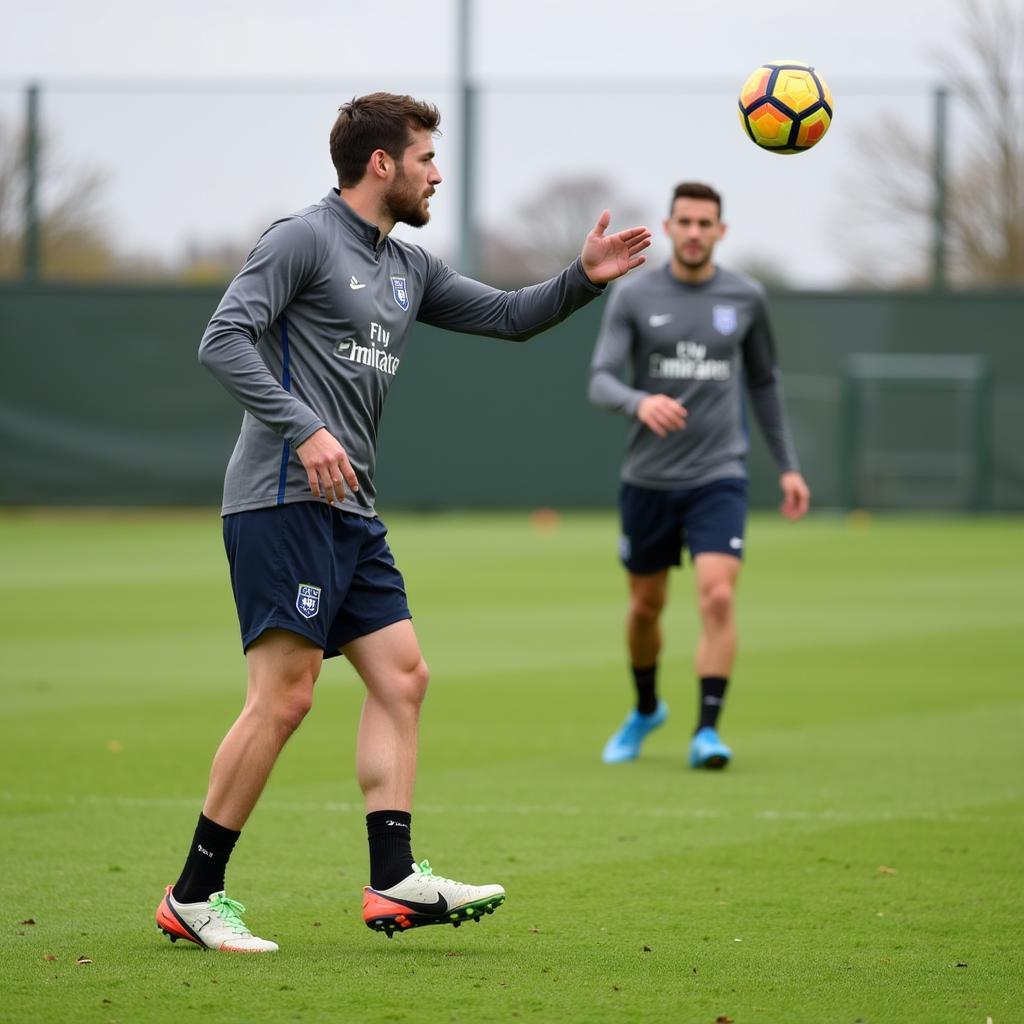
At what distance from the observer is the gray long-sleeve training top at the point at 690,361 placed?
9.00m

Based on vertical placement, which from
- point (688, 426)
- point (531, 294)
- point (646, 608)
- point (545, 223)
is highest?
point (545, 223)

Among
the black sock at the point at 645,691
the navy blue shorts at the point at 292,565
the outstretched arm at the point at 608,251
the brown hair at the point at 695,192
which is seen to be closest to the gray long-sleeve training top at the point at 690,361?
Result: the brown hair at the point at 695,192

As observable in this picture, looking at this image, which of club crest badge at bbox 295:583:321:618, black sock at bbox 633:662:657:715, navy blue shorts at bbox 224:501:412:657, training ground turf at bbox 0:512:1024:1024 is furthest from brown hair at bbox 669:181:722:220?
club crest badge at bbox 295:583:321:618

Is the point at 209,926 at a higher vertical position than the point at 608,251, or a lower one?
lower

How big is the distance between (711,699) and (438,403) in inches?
707

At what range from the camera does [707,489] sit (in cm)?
891

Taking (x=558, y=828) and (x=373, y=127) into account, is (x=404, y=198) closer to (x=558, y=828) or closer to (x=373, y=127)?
(x=373, y=127)

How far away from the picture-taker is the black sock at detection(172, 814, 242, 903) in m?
5.25

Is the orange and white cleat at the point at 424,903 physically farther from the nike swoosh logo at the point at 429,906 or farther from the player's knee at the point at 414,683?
the player's knee at the point at 414,683

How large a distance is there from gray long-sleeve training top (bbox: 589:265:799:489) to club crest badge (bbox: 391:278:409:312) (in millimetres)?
3389

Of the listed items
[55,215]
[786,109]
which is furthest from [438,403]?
[786,109]

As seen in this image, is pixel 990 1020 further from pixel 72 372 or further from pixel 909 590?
pixel 72 372

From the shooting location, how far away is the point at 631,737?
8.87 metres

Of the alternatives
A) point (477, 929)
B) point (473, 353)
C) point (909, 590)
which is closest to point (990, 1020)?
point (477, 929)
